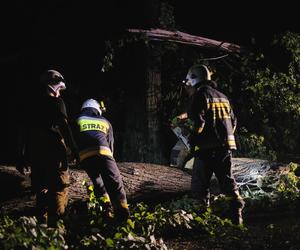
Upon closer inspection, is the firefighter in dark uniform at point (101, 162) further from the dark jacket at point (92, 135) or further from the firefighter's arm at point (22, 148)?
the firefighter's arm at point (22, 148)

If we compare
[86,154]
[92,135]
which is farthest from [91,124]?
[86,154]

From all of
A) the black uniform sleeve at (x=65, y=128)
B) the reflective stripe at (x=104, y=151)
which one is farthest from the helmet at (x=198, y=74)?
the black uniform sleeve at (x=65, y=128)

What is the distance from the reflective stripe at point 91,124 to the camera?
5.66m

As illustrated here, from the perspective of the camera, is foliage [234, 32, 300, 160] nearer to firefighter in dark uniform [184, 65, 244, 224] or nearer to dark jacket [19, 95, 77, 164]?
firefighter in dark uniform [184, 65, 244, 224]

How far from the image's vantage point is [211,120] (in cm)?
548

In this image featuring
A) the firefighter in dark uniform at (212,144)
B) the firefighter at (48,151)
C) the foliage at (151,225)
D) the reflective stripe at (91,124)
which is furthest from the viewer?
the reflective stripe at (91,124)

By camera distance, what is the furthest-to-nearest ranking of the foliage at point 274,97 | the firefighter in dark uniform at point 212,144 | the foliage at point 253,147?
1. the foliage at point 274,97
2. the foliage at point 253,147
3. the firefighter in dark uniform at point 212,144

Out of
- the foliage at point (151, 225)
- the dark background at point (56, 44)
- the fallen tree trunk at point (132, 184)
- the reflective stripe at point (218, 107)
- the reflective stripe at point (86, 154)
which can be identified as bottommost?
the foliage at point (151, 225)

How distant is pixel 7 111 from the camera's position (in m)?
9.16

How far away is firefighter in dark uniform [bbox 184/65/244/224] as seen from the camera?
5426 mm

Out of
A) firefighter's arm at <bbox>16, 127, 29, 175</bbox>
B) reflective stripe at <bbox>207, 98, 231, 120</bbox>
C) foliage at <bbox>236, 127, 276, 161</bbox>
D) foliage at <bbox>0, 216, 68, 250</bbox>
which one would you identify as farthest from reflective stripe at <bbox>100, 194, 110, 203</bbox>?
foliage at <bbox>236, 127, 276, 161</bbox>

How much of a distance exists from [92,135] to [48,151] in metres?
0.76

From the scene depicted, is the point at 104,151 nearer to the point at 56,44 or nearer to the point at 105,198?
the point at 105,198

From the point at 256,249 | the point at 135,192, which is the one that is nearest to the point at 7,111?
the point at 135,192
